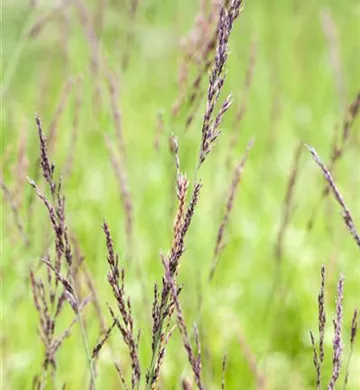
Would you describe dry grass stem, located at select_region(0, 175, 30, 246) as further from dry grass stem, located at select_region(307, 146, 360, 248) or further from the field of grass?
dry grass stem, located at select_region(307, 146, 360, 248)

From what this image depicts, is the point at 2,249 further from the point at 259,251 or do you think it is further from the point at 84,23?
the point at 259,251

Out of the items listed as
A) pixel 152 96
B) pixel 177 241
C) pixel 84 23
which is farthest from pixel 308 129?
pixel 177 241

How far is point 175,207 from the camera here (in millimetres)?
3408

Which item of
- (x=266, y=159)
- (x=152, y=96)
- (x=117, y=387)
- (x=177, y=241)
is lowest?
(x=177, y=241)

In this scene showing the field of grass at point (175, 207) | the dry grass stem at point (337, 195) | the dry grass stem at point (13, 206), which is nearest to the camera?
the dry grass stem at point (337, 195)

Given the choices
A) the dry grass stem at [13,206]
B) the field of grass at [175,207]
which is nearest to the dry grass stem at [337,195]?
the field of grass at [175,207]

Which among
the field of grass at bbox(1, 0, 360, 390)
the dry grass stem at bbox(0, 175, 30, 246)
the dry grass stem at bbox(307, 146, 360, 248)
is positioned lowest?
the dry grass stem at bbox(307, 146, 360, 248)

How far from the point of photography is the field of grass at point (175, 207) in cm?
209

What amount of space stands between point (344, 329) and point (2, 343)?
1.11 metres

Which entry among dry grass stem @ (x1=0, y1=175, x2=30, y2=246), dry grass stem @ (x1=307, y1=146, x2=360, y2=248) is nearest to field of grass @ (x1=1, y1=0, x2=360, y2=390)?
dry grass stem @ (x1=0, y1=175, x2=30, y2=246)

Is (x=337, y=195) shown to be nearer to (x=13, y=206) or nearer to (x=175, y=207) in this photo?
(x=13, y=206)

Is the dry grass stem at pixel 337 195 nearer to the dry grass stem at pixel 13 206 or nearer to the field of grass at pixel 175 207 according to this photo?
the field of grass at pixel 175 207

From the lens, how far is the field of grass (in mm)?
2092

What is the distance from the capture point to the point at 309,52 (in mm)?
5672
